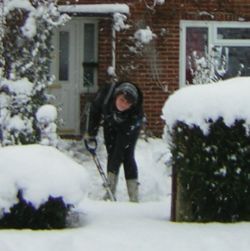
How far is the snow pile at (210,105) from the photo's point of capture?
7008mm

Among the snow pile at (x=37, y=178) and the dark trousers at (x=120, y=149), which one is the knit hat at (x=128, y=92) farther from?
the snow pile at (x=37, y=178)

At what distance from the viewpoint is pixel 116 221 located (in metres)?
7.24

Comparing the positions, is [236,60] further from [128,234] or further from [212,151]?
[128,234]

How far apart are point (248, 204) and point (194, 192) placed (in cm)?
43

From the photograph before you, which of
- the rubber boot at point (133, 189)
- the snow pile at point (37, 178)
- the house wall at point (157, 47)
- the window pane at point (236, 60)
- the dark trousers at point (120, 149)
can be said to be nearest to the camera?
the snow pile at point (37, 178)

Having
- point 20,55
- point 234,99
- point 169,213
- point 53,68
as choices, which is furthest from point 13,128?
point 234,99

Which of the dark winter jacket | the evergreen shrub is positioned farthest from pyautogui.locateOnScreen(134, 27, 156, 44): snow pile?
the evergreen shrub

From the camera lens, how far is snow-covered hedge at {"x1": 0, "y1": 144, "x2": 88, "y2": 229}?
6.93 m

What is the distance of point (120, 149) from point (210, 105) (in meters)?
3.57

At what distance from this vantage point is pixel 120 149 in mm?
10555

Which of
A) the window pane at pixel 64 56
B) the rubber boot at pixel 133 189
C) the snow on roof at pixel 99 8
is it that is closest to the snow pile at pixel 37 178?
the rubber boot at pixel 133 189

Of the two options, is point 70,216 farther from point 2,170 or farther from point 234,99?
point 234,99

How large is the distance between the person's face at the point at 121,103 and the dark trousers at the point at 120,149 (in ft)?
0.97

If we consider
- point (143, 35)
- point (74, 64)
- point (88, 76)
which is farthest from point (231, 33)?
point (74, 64)
